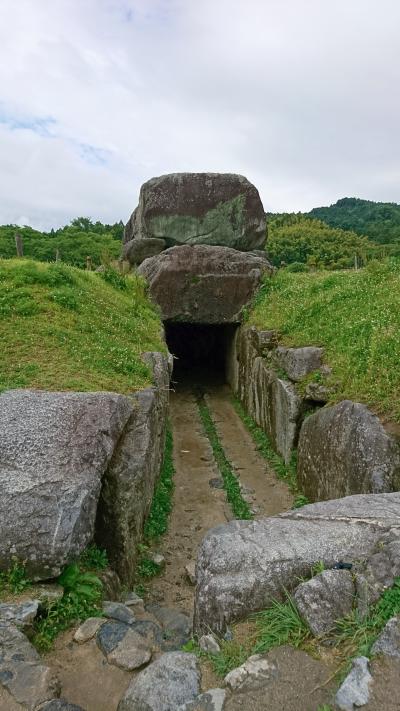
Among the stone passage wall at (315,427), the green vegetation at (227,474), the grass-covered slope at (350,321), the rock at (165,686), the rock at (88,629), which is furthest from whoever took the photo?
the green vegetation at (227,474)

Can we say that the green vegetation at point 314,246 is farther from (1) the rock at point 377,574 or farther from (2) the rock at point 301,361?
(1) the rock at point 377,574

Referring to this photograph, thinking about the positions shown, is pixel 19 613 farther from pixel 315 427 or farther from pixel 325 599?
pixel 315 427

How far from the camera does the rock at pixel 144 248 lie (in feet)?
68.7

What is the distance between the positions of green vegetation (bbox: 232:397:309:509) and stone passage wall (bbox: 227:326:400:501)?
0.55ft

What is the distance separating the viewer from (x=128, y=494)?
7.33 m

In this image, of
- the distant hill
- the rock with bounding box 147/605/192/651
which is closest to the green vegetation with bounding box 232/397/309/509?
the rock with bounding box 147/605/192/651

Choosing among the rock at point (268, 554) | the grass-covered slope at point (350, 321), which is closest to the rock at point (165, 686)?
Answer: the rock at point (268, 554)

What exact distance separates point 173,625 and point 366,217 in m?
69.8

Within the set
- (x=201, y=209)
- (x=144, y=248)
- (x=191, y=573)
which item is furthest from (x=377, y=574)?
(x=144, y=248)

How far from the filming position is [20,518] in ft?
18.7

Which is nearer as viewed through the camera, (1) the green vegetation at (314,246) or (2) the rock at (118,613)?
(2) the rock at (118,613)

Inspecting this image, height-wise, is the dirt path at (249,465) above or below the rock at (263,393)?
below

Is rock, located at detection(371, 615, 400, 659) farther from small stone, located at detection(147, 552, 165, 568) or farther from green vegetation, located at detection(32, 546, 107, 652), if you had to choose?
small stone, located at detection(147, 552, 165, 568)

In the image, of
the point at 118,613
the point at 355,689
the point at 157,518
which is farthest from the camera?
the point at 157,518
